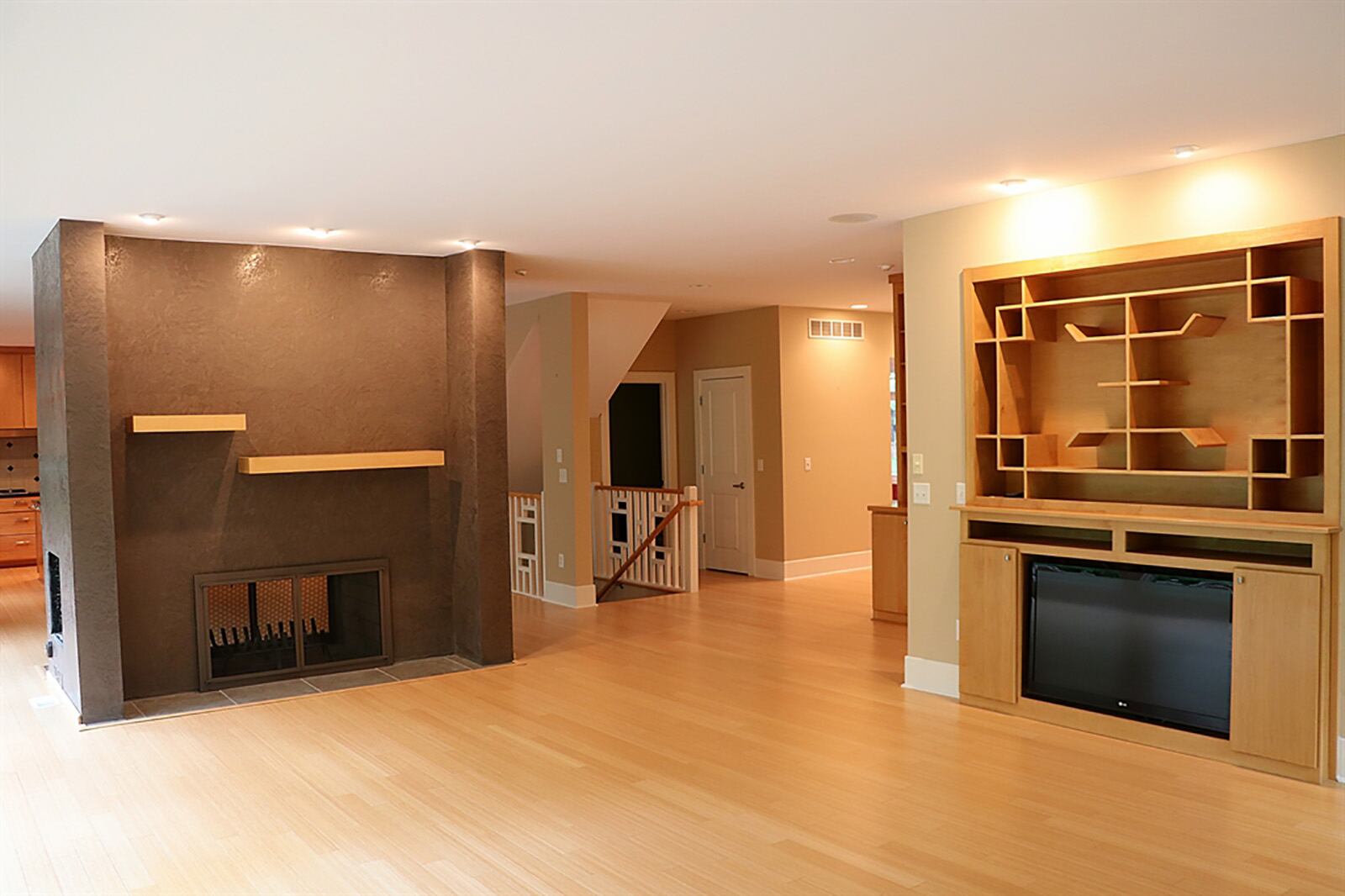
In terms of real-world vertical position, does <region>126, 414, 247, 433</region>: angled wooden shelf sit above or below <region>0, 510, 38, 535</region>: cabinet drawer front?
above

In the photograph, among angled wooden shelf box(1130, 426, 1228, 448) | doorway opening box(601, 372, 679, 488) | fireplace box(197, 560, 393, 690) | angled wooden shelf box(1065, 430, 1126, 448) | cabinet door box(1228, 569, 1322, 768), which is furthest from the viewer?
doorway opening box(601, 372, 679, 488)

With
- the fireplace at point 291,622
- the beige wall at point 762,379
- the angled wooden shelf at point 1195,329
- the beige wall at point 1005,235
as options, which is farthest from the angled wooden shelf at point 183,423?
the beige wall at point 762,379

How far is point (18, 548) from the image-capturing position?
40.1 ft

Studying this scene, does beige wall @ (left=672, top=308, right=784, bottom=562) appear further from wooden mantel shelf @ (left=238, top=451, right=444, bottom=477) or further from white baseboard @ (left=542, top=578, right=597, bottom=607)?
wooden mantel shelf @ (left=238, top=451, right=444, bottom=477)

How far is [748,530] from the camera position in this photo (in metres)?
10.5

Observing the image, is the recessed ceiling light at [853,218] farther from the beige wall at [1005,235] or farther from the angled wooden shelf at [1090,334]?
the angled wooden shelf at [1090,334]

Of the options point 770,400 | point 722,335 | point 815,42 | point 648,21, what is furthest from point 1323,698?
point 722,335

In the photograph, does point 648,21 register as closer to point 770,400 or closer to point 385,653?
point 385,653

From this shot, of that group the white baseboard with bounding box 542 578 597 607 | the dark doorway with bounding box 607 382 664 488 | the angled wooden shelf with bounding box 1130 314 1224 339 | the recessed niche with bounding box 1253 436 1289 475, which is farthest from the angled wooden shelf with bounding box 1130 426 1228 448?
the dark doorway with bounding box 607 382 664 488

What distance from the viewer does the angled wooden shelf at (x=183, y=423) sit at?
18.9ft

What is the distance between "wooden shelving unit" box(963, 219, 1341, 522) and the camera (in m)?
4.47

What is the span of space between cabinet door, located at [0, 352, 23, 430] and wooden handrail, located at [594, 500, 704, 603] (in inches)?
303

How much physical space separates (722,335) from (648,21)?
7.86 metres

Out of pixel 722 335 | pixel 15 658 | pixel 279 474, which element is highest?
pixel 722 335
